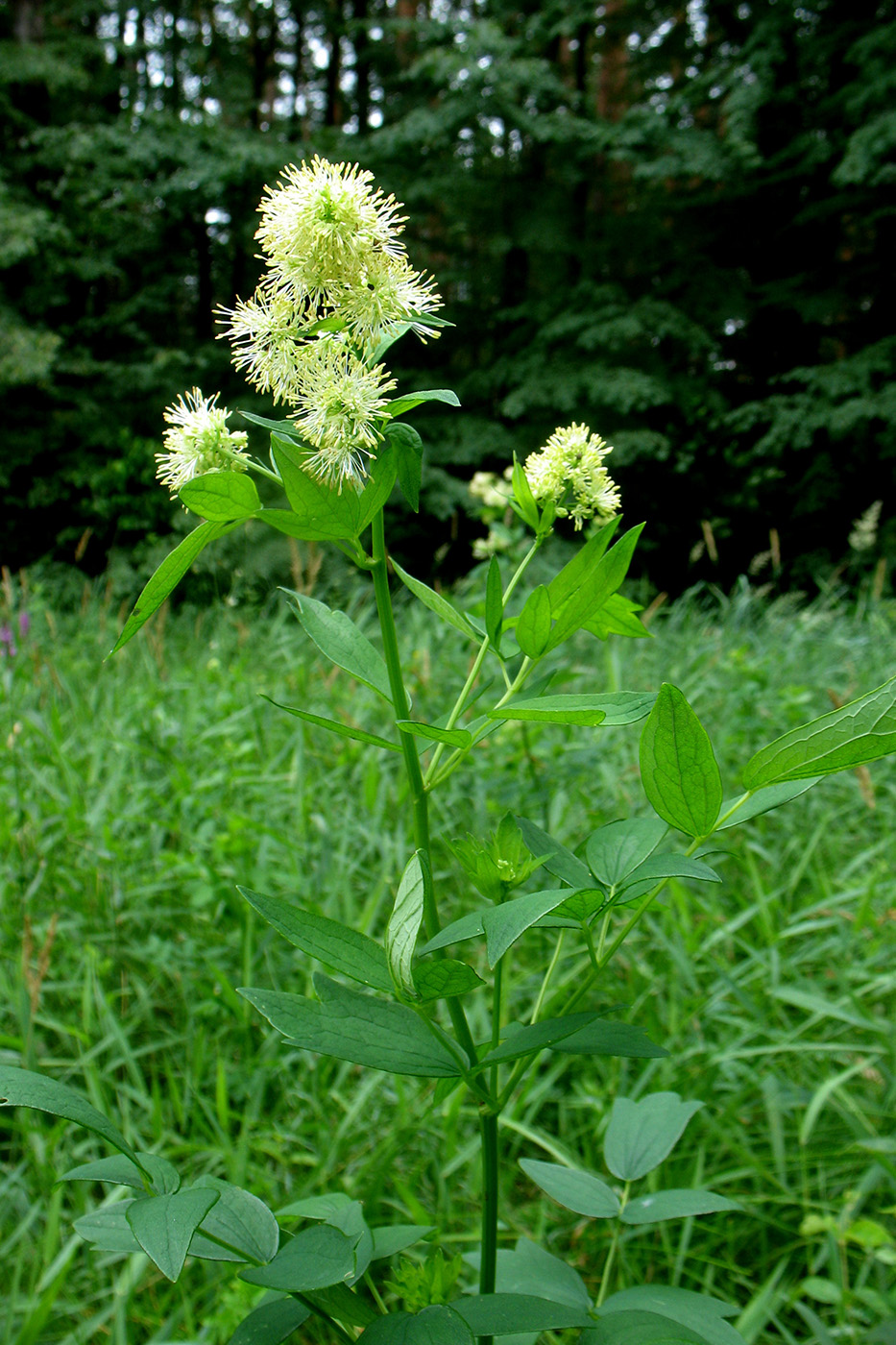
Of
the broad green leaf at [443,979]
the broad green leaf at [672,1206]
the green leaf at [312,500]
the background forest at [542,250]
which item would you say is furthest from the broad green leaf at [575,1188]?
the background forest at [542,250]

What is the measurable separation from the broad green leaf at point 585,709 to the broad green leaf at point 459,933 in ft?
0.28

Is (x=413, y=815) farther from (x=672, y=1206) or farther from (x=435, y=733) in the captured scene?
(x=672, y=1206)

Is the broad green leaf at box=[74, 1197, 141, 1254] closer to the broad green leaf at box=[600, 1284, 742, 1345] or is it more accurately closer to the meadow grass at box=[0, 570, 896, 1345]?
the broad green leaf at box=[600, 1284, 742, 1345]

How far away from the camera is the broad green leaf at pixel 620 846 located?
415 millimetres

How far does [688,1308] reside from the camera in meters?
0.43

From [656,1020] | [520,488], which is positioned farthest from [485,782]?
[520,488]

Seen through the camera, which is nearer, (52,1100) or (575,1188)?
(52,1100)

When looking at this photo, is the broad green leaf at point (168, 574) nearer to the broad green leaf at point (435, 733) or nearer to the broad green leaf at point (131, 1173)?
the broad green leaf at point (435, 733)

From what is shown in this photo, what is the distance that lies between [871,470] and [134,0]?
629 cm

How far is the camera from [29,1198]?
1.12 m

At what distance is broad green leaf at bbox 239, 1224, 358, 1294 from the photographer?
1.16 ft

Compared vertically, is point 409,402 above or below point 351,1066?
above

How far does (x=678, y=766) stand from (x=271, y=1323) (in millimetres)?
303

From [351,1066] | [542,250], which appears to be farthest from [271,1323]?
[542,250]
